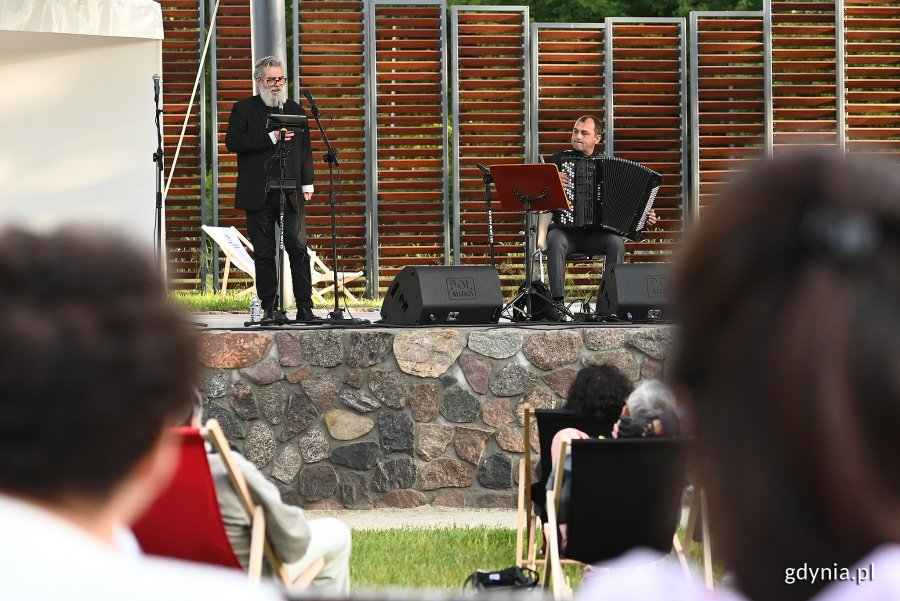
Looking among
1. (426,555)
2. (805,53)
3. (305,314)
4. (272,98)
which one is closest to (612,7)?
(805,53)

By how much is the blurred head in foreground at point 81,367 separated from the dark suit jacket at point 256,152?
6.78 metres

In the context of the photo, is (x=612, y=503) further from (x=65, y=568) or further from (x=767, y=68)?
(x=767, y=68)

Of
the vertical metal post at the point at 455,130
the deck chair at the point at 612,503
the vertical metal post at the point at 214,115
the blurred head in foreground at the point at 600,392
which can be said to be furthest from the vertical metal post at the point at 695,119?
the deck chair at the point at 612,503

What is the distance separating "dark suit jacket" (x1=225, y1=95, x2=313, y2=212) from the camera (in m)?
7.62

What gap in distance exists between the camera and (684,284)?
743mm

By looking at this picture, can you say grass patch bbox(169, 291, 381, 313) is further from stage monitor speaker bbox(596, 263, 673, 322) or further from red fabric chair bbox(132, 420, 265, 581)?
red fabric chair bbox(132, 420, 265, 581)

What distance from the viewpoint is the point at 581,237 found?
28.7ft

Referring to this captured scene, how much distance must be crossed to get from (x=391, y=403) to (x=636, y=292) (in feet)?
5.76

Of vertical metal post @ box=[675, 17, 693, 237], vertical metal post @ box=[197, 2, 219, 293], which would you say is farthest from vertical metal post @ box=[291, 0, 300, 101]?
vertical metal post @ box=[675, 17, 693, 237]

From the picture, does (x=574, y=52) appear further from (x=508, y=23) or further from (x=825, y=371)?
(x=825, y=371)

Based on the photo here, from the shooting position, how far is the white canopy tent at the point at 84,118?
9.05m

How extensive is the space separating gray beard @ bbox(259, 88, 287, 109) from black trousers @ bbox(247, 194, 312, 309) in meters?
0.63

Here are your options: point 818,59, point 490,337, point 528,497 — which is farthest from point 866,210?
point 818,59

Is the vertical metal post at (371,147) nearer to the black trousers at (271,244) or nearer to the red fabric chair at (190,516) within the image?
the black trousers at (271,244)
